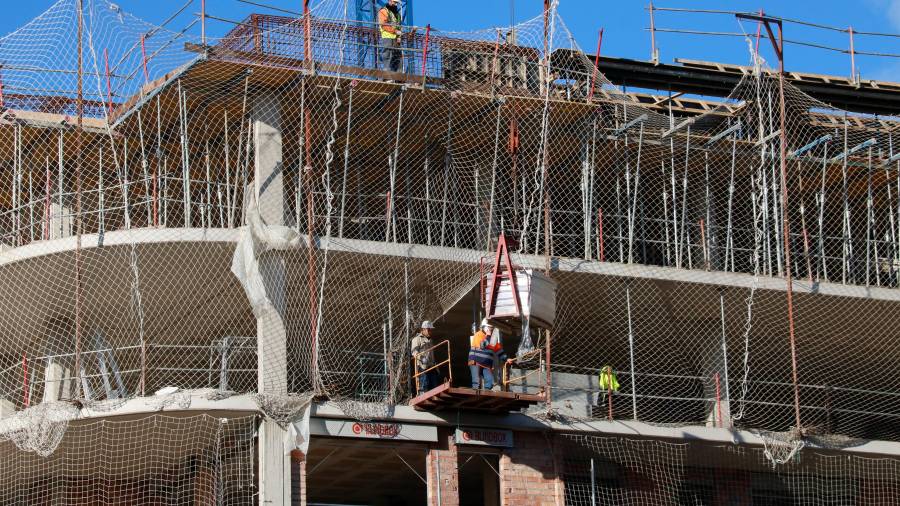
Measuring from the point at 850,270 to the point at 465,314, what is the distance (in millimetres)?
8551

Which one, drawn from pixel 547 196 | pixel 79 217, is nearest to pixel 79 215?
pixel 79 217

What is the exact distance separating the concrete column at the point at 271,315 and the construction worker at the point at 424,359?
2327 millimetres

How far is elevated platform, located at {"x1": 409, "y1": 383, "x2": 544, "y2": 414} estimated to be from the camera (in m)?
26.0

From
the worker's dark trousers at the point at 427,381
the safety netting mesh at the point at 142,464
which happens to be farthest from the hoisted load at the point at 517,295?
the safety netting mesh at the point at 142,464

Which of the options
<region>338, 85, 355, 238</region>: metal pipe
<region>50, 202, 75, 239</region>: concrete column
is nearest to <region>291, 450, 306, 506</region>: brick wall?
<region>338, 85, 355, 238</region>: metal pipe

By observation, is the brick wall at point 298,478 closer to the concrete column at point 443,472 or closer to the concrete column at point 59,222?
the concrete column at point 443,472

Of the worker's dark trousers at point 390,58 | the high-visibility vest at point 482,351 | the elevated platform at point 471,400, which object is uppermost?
the worker's dark trousers at point 390,58

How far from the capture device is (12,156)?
30.4m

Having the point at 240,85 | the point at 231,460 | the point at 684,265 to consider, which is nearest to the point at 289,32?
the point at 240,85

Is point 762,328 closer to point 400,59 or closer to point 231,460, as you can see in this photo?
point 400,59

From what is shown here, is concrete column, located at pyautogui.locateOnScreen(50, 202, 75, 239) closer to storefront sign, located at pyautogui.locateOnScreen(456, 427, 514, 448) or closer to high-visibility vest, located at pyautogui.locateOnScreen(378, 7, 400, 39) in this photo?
high-visibility vest, located at pyautogui.locateOnScreen(378, 7, 400, 39)

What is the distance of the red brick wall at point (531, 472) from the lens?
27.8 metres

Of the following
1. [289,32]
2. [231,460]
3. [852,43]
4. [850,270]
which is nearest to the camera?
[231,460]

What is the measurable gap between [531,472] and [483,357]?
109 inches
